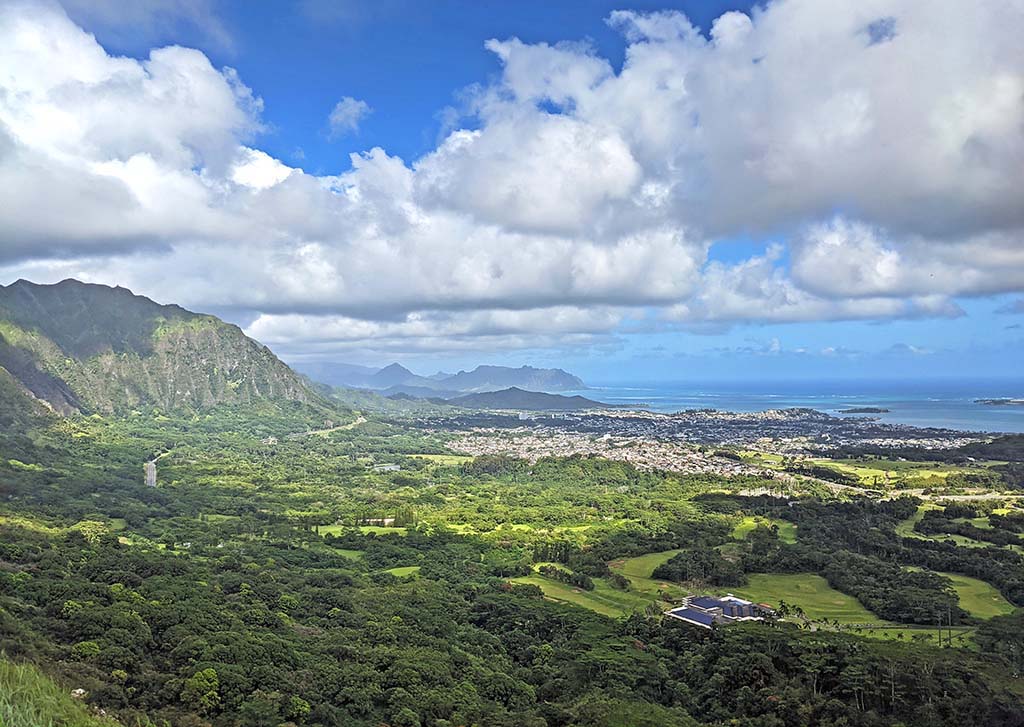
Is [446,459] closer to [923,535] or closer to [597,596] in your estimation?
[923,535]

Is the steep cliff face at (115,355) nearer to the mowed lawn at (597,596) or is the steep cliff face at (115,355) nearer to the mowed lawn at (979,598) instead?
the mowed lawn at (597,596)

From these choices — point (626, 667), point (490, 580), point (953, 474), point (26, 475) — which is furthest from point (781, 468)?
point (26, 475)

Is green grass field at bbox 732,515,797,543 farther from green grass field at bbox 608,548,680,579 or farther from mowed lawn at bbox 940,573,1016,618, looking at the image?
mowed lawn at bbox 940,573,1016,618

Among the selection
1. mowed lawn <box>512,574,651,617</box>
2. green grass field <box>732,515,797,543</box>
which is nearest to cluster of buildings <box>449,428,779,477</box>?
green grass field <box>732,515,797,543</box>

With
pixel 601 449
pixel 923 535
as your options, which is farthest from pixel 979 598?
pixel 601 449

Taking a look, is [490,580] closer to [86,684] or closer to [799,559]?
[799,559]

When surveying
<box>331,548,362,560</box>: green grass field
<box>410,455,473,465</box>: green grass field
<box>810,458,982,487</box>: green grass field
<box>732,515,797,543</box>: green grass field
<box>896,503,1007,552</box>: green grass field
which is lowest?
<box>331,548,362,560</box>: green grass field

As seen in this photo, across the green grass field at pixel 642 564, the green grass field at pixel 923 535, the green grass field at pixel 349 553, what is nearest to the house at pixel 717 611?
the green grass field at pixel 642 564
